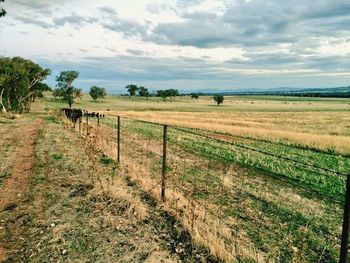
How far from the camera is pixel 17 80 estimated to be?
5762 cm

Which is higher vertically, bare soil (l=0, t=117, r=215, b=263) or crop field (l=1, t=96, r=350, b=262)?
bare soil (l=0, t=117, r=215, b=263)

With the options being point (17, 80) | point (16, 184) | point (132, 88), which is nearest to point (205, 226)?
point (16, 184)

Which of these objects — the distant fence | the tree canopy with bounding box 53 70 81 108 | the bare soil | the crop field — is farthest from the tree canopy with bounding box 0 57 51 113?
the bare soil

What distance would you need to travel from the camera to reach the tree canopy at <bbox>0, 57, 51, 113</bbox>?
172ft

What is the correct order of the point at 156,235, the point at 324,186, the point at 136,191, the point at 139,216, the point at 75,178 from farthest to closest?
1. the point at 324,186
2. the point at 75,178
3. the point at 136,191
4. the point at 139,216
5. the point at 156,235

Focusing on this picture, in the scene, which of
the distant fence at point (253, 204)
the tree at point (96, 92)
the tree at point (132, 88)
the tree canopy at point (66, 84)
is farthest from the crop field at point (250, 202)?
the tree at point (132, 88)

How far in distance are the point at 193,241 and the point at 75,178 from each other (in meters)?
6.30

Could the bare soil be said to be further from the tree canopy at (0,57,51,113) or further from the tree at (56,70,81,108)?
the tree at (56,70,81,108)

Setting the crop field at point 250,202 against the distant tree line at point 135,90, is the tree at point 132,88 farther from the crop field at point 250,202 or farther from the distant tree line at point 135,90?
the crop field at point 250,202

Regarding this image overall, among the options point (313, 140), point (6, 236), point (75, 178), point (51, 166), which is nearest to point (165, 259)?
point (6, 236)

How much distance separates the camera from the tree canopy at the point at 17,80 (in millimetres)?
52375

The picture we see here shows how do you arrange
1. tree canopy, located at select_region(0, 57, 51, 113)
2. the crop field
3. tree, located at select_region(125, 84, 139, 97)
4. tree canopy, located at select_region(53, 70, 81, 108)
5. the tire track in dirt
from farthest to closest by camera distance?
tree, located at select_region(125, 84, 139, 97) → tree canopy, located at select_region(53, 70, 81, 108) → tree canopy, located at select_region(0, 57, 51, 113) → the tire track in dirt → the crop field

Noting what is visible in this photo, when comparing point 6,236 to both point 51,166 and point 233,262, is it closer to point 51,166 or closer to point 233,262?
point 233,262

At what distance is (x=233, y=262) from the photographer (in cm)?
596
